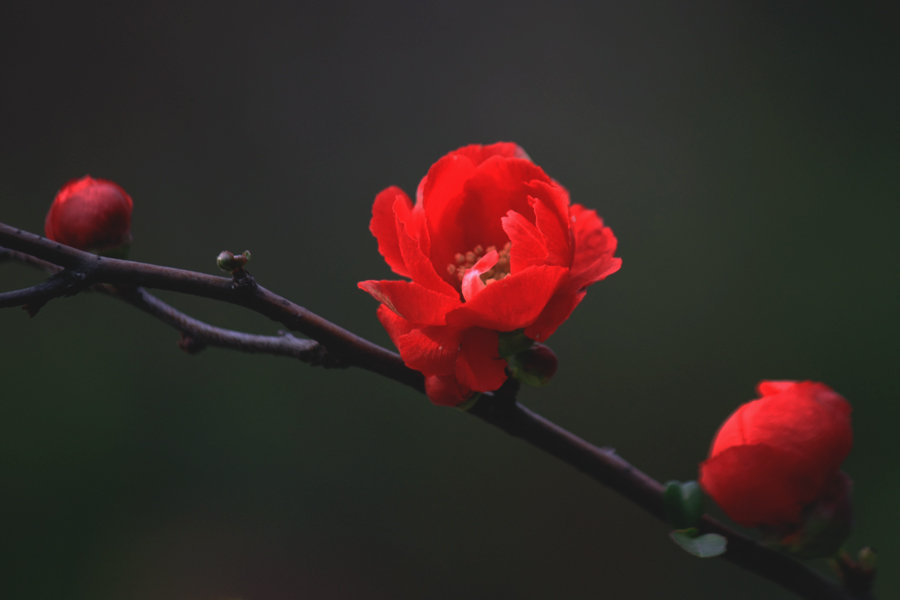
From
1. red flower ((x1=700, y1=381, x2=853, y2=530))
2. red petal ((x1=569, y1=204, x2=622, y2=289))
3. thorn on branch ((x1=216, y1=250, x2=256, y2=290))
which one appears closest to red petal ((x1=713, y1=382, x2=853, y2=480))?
red flower ((x1=700, y1=381, x2=853, y2=530))

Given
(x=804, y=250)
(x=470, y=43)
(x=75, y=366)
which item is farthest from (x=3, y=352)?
(x=804, y=250)

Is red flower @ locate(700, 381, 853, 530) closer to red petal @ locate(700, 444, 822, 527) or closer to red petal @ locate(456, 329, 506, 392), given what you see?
red petal @ locate(700, 444, 822, 527)

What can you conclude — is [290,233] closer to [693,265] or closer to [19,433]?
[19,433]

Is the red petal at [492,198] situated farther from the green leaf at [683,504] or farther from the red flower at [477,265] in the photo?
the green leaf at [683,504]

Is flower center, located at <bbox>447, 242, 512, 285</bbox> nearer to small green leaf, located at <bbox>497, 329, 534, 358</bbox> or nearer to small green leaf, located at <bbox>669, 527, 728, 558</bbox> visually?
small green leaf, located at <bbox>497, 329, 534, 358</bbox>

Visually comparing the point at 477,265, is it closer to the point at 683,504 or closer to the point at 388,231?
the point at 388,231

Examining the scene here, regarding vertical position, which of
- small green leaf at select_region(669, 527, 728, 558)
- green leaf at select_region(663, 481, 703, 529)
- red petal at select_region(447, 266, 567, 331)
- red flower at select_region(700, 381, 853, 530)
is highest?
red petal at select_region(447, 266, 567, 331)

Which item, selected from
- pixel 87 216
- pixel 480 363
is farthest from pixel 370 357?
pixel 87 216

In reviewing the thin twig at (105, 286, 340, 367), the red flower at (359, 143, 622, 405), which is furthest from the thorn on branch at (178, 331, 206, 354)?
the red flower at (359, 143, 622, 405)

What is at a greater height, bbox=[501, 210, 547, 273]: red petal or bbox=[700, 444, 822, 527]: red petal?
bbox=[501, 210, 547, 273]: red petal
